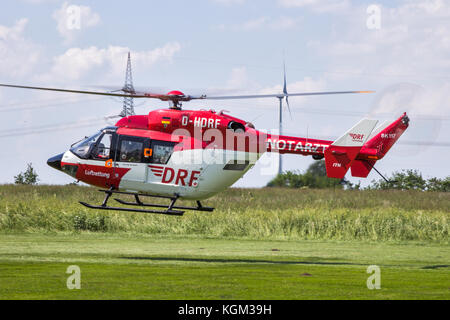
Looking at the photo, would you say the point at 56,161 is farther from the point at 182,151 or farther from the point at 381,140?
the point at 381,140

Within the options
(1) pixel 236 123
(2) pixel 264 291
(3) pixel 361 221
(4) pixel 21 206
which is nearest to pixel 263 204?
(3) pixel 361 221

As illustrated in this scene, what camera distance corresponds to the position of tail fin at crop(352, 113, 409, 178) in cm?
2659

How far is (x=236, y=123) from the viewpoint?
81.3ft

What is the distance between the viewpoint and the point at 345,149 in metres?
26.0

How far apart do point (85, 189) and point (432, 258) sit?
1216 inches

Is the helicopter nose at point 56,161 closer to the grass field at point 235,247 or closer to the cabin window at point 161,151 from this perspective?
the grass field at point 235,247

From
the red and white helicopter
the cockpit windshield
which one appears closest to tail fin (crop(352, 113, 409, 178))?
the red and white helicopter

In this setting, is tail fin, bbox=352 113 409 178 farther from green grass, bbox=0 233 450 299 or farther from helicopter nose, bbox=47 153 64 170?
helicopter nose, bbox=47 153 64 170

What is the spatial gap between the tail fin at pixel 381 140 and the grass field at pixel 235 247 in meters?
3.32

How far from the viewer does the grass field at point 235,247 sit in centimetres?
1867

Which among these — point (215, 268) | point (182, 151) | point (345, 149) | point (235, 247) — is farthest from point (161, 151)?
point (235, 247)

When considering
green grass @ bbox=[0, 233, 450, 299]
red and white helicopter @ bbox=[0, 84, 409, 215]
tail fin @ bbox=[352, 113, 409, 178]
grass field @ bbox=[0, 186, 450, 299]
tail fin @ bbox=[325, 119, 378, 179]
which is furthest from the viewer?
tail fin @ bbox=[352, 113, 409, 178]

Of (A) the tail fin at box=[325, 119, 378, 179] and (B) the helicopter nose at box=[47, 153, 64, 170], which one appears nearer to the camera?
(A) the tail fin at box=[325, 119, 378, 179]
